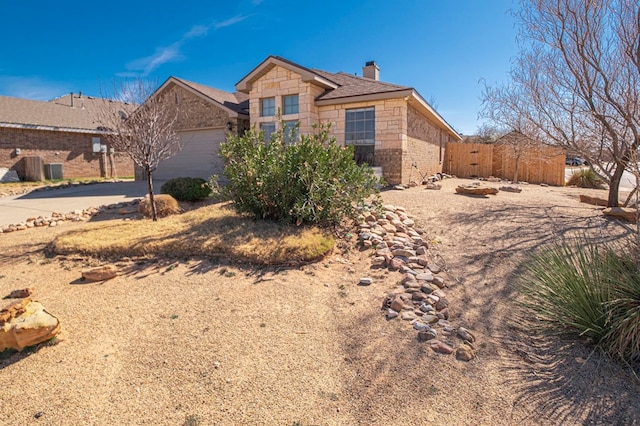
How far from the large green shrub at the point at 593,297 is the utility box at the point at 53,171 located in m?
22.3

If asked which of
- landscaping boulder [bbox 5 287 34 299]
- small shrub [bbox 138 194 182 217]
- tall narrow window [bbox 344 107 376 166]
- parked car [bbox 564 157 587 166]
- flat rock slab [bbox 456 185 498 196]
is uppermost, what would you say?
tall narrow window [bbox 344 107 376 166]

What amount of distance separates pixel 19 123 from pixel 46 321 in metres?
19.7

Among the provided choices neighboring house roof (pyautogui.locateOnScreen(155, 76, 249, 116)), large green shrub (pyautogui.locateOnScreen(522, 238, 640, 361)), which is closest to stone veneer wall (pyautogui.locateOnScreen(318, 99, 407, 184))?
neighboring house roof (pyautogui.locateOnScreen(155, 76, 249, 116))

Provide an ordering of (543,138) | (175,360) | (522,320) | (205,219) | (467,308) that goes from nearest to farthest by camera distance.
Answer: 1. (175,360)
2. (522,320)
3. (467,308)
4. (205,219)
5. (543,138)

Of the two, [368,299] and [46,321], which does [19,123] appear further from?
[368,299]

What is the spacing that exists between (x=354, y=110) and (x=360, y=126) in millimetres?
585

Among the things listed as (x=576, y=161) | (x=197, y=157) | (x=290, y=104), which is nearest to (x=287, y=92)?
(x=290, y=104)

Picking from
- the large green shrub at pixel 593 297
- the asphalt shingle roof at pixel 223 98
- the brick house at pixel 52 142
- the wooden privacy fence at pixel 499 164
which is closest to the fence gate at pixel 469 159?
the wooden privacy fence at pixel 499 164

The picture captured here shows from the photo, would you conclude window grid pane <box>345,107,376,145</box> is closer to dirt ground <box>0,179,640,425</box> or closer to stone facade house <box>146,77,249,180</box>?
stone facade house <box>146,77,249,180</box>

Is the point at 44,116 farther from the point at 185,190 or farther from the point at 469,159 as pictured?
the point at 469,159

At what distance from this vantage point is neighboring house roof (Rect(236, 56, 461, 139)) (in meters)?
11.4

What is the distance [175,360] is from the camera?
3168mm

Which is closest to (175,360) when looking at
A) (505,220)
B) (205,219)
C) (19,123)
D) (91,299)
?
(91,299)

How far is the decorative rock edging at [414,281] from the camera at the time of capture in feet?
11.3
